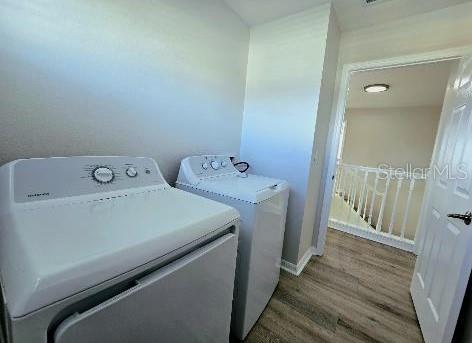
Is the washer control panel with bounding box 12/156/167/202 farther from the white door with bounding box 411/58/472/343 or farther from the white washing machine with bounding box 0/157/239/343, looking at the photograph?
the white door with bounding box 411/58/472/343

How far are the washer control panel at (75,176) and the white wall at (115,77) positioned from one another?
0.18m

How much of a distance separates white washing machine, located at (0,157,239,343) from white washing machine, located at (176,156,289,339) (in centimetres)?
27

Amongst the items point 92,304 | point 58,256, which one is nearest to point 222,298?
point 92,304

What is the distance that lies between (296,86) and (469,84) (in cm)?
110

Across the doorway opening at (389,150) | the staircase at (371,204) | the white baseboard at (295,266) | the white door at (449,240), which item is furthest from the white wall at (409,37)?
the staircase at (371,204)

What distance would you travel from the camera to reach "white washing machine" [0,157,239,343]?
1.36 feet

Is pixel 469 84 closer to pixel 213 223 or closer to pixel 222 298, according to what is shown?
pixel 213 223

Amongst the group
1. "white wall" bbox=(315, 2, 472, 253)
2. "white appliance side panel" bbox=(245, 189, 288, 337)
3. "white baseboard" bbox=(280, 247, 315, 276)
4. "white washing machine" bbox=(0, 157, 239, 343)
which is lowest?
"white baseboard" bbox=(280, 247, 315, 276)

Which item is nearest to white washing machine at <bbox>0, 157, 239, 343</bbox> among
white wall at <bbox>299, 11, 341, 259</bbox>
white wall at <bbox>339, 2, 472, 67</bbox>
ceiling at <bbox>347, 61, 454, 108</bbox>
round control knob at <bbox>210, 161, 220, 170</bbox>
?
round control knob at <bbox>210, 161, 220, 170</bbox>

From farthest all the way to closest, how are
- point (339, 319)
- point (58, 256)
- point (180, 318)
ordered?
point (339, 319), point (180, 318), point (58, 256)

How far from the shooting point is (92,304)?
0.49 m

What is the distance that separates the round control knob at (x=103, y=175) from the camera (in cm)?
92

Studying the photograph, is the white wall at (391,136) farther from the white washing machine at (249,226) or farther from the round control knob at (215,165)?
the round control knob at (215,165)

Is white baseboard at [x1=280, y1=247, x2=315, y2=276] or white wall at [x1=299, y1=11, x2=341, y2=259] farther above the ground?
white wall at [x1=299, y1=11, x2=341, y2=259]
